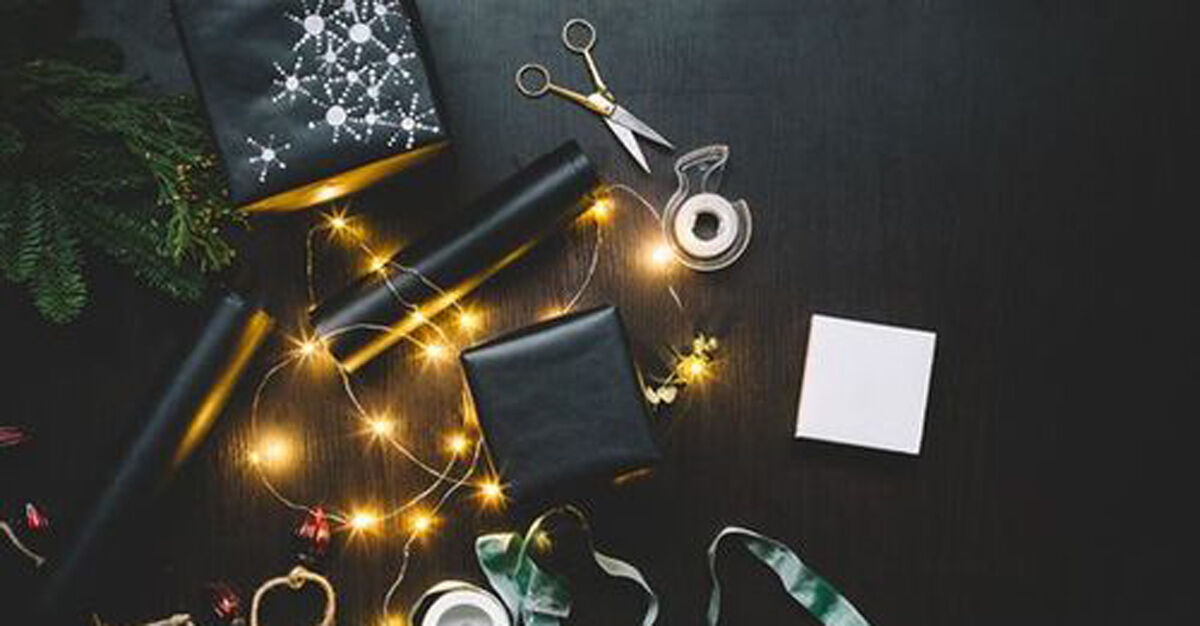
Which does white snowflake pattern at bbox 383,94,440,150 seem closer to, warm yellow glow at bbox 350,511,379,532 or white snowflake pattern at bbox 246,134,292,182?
white snowflake pattern at bbox 246,134,292,182

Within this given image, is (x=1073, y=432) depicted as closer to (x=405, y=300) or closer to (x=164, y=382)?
(x=405, y=300)

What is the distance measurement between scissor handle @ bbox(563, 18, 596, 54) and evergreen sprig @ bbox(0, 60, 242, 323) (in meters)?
0.40

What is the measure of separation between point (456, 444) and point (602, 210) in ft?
1.00

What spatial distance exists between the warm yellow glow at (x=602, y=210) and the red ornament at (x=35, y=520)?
673mm

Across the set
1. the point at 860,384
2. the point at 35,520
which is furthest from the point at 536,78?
the point at 35,520

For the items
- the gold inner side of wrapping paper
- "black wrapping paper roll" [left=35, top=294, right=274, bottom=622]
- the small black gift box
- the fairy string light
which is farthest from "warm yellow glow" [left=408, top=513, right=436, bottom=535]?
the gold inner side of wrapping paper

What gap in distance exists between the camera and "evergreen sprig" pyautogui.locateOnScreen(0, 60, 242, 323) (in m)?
1.07

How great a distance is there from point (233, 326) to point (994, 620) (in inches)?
35.1

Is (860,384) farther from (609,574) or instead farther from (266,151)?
(266,151)

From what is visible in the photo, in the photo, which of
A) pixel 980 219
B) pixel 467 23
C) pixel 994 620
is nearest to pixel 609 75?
pixel 467 23

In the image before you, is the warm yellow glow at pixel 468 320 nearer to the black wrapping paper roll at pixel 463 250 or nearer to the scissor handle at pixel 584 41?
the black wrapping paper roll at pixel 463 250

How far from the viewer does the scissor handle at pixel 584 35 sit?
130 centimetres

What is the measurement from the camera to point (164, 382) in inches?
48.7

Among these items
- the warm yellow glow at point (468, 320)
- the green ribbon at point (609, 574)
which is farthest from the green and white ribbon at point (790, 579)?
the warm yellow glow at point (468, 320)
